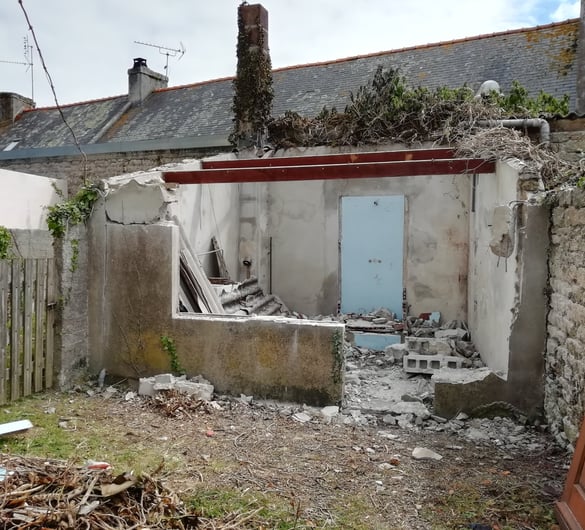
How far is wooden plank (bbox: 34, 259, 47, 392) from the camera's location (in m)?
5.68

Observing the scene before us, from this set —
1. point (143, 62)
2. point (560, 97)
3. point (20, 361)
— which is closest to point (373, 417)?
point (20, 361)

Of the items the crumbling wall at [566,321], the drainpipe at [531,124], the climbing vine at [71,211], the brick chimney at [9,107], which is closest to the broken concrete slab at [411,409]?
the crumbling wall at [566,321]

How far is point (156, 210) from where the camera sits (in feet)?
20.0

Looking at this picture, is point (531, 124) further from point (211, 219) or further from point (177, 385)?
point (177, 385)

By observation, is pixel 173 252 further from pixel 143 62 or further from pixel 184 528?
pixel 143 62

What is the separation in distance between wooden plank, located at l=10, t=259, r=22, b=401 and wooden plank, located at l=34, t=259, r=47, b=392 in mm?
249

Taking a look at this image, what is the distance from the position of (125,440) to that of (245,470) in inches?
53.9

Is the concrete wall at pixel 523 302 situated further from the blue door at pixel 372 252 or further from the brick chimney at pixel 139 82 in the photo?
the brick chimney at pixel 139 82

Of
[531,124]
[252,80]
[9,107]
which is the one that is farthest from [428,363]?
[9,107]

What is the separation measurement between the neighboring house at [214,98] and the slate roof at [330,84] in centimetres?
3

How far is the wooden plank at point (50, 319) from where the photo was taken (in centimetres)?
585

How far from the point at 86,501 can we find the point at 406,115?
830 centimetres

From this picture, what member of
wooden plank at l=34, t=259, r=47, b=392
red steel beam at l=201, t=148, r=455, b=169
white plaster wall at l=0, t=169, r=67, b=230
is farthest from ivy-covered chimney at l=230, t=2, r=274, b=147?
wooden plank at l=34, t=259, r=47, b=392

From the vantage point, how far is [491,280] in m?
6.54
